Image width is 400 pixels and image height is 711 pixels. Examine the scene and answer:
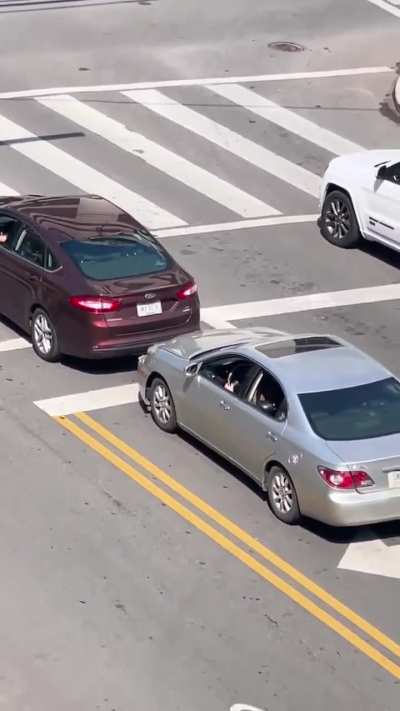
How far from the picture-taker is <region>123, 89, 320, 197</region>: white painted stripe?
2381 centimetres

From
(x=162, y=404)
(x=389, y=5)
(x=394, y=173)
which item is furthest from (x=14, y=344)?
(x=389, y=5)

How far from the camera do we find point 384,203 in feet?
67.2

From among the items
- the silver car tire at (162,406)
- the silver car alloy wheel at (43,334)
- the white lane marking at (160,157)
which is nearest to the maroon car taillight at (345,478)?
the silver car tire at (162,406)

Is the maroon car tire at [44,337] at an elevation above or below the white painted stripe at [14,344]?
above

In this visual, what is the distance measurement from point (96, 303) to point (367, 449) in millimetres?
4407

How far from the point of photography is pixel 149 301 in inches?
634

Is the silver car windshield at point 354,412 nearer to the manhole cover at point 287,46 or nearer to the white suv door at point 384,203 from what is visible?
the white suv door at point 384,203

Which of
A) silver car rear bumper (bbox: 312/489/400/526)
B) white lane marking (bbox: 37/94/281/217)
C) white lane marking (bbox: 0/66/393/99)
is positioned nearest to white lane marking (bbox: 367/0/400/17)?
white lane marking (bbox: 0/66/393/99)

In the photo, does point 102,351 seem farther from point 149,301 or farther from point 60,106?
point 60,106

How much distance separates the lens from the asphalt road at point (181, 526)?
10.6m

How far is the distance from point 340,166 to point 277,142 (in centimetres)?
403

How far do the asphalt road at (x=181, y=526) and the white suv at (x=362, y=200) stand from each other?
37 centimetres

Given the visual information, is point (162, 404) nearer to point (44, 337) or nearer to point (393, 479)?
point (44, 337)

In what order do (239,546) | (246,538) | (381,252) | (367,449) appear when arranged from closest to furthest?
(367,449)
(239,546)
(246,538)
(381,252)
